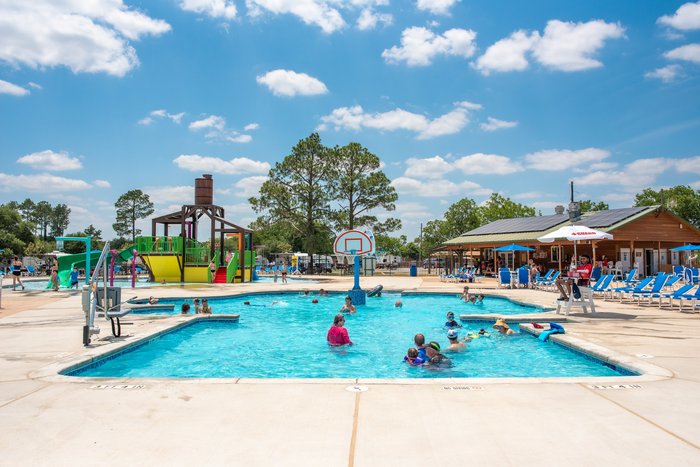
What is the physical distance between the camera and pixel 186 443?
3.70m

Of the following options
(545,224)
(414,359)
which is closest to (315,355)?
(414,359)

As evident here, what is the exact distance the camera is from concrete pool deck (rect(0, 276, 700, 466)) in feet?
11.3

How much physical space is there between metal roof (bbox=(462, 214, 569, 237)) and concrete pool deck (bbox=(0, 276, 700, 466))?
29.3 m

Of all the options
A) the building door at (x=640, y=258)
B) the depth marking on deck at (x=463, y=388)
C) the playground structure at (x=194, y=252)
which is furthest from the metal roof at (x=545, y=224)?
the depth marking on deck at (x=463, y=388)

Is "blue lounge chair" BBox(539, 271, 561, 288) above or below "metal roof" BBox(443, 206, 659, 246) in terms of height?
below

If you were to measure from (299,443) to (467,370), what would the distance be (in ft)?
18.7

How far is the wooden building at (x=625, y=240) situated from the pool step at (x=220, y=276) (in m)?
18.7

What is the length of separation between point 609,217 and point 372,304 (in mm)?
20189

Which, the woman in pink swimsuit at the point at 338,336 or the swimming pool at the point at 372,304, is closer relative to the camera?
the woman in pink swimsuit at the point at 338,336

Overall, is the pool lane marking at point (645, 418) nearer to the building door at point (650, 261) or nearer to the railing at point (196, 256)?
the railing at point (196, 256)

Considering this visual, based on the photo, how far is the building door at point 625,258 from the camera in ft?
101

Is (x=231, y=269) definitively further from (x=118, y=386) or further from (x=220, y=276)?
(x=118, y=386)

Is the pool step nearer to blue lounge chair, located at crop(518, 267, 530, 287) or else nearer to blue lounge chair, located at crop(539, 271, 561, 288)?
blue lounge chair, located at crop(518, 267, 530, 287)

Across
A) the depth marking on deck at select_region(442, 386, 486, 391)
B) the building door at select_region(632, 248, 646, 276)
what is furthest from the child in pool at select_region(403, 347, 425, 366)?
the building door at select_region(632, 248, 646, 276)
